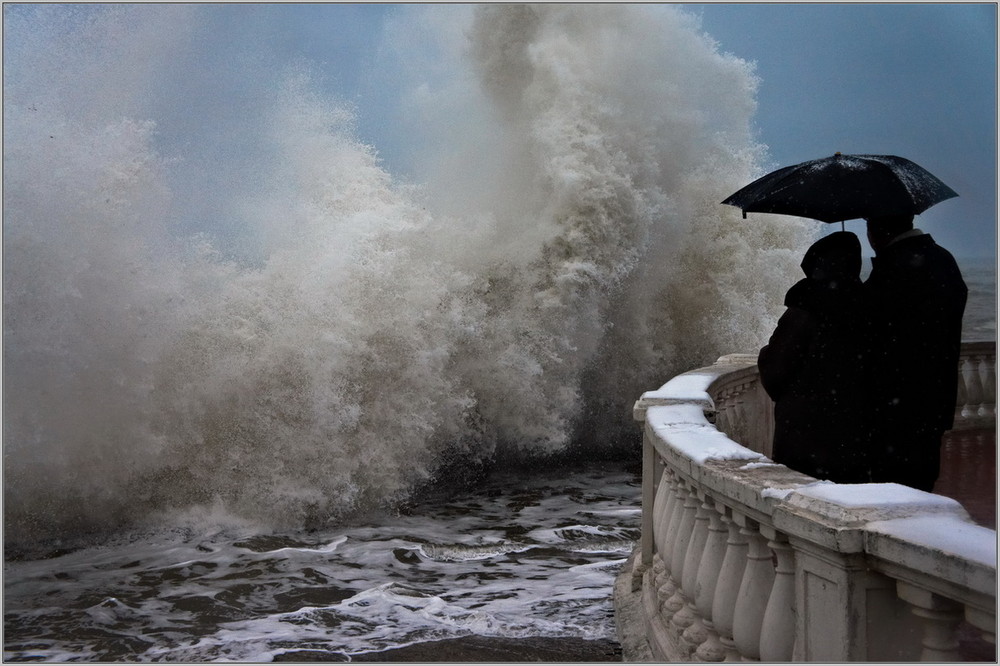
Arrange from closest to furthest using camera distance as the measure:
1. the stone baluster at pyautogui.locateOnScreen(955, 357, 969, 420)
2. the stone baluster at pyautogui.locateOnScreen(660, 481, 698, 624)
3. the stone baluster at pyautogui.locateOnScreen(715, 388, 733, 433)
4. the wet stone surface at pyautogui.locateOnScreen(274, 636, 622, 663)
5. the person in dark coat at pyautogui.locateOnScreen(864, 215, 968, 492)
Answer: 1. the person in dark coat at pyautogui.locateOnScreen(864, 215, 968, 492)
2. the stone baluster at pyautogui.locateOnScreen(660, 481, 698, 624)
3. the wet stone surface at pyautogui.locateOnScreen(274, 636, 622, 663)
4. the stone baluster at pyautogui.locateOnScreen(715, 388, 733, 433)
5. the stone baluster at pyautogui.locateOnScreen(955, 357, 969, 420)

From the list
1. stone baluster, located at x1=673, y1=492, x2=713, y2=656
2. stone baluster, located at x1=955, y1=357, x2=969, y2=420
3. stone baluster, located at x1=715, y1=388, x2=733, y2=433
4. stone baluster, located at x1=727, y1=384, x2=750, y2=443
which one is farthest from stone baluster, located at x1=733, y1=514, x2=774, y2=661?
stone baluster, located at x1=955, y1=357, x2=969, y2=420

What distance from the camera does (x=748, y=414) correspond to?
6.43 m

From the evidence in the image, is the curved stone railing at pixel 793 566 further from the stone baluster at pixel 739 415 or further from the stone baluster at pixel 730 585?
the stone baluster at pixel 739 415

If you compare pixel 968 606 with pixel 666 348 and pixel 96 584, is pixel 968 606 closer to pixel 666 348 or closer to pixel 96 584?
pixel 96 584

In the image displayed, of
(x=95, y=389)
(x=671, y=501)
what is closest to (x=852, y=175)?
(x=671, y=501)

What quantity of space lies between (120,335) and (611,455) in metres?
6.79

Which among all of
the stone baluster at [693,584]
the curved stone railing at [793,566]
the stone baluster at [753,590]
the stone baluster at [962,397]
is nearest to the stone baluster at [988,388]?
the stone baluster at [962,397]

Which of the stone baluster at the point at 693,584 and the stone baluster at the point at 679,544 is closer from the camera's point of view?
the stone baluster at the point at 693,584

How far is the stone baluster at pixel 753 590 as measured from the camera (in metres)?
2.52

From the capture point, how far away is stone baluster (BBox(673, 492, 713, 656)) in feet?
9.75

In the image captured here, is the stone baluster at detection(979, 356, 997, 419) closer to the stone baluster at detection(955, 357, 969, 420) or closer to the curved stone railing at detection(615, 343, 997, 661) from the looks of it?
the stone baluster at detection(955, 357, 969, 420)

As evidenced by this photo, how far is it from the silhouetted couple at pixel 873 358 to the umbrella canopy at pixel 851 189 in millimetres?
74

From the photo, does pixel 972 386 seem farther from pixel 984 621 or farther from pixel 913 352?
pixel 984 621

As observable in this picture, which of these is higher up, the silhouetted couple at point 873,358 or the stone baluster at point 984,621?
the silhouetted couple at point 873,358
